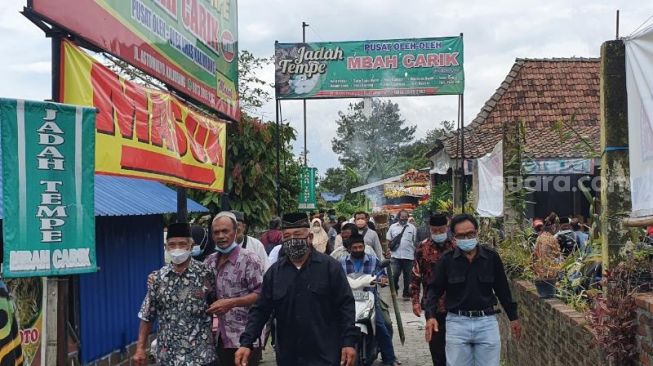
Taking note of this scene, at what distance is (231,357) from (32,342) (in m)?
1.78

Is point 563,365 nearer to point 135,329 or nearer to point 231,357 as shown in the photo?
point 231,357

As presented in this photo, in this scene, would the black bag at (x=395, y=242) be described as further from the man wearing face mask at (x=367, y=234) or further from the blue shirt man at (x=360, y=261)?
the blue shirt man at (x=360, y=261)

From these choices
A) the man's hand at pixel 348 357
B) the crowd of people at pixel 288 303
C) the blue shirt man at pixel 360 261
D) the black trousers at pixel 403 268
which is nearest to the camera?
the man's hand at pixel 348 357

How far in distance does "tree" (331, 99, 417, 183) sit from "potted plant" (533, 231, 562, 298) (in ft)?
250

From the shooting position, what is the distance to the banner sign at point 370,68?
1850 centimetres

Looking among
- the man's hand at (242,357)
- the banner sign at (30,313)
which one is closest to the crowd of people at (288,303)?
the man's hand at (242,357)

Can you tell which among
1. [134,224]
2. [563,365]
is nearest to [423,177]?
[134,224]

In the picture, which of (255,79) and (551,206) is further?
(255,79)

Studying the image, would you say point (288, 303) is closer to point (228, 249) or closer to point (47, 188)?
point (228, 249)

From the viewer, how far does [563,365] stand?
6.42 meters

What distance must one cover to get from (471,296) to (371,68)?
42.6ft

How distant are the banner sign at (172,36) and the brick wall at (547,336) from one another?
4.26m

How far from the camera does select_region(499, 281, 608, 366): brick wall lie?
18.8 feet

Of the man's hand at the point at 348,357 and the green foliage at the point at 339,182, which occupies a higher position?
the green foliage at the point at 339,182
